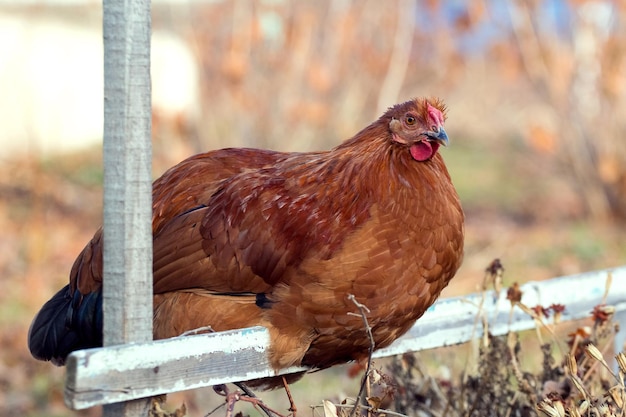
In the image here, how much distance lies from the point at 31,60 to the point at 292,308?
8.70 meters

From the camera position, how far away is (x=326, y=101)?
9.04m

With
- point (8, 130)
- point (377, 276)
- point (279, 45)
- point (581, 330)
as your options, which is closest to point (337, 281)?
point (377, 276)

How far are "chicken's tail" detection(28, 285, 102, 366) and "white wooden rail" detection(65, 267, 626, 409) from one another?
25.0 inches

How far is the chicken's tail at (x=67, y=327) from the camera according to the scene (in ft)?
10.0

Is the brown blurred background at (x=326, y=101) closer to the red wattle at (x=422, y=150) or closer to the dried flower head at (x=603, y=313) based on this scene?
the dried flower head at (x=603, y=313)

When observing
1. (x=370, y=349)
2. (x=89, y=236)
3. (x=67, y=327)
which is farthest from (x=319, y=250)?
(x=89, y=236)

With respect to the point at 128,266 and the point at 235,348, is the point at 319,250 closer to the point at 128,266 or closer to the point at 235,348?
the point at 235,348

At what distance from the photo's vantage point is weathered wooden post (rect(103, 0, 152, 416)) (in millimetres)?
2299

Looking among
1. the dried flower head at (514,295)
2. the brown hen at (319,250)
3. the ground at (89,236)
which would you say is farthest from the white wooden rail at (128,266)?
the ground at (89,236)

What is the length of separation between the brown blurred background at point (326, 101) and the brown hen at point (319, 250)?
160 inches

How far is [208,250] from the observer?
2.96 metres

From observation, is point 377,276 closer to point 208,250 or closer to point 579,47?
point 208,250

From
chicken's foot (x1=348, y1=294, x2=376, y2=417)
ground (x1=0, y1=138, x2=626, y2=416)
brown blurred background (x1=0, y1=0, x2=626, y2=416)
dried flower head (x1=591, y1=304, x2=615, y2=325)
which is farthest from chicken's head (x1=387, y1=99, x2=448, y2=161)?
brown blurred background (x1=0, y1=0, x2=626, y2=416)

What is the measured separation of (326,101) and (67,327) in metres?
6.18
